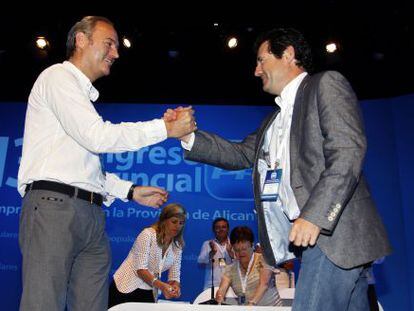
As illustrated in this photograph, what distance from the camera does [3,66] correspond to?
23.0 ft

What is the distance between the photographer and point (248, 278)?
4133 millimetres

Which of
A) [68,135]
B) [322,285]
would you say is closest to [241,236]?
[68,135]

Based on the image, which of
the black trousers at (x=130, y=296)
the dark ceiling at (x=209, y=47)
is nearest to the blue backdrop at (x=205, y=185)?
the dark ceiling at (x=209, y=47)

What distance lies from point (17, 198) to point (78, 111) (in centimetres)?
502

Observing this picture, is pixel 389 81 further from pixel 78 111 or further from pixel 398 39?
pixel 78 111

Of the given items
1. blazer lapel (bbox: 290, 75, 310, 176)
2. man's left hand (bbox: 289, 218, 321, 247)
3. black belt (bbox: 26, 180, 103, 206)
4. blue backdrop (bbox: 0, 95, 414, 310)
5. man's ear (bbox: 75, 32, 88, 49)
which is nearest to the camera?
man's left hand (bbox: 289, 218, 321, 247)

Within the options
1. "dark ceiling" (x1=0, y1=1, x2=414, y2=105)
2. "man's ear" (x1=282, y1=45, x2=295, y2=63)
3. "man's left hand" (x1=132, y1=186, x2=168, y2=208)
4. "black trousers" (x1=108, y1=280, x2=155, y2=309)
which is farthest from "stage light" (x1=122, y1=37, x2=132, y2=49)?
"man's ear" (x1=282, y1=45, x2=295, y2=63)

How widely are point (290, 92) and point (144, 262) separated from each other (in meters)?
2.28

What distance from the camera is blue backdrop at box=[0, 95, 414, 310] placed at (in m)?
6.07

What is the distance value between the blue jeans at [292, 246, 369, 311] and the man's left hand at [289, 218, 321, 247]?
10 centimetres

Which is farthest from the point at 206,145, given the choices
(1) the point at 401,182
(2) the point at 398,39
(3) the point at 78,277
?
(2) the point at 398,39

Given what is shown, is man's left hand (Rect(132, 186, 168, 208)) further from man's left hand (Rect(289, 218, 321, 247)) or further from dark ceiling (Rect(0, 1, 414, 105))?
dark ceiling (Rect(0, 1, 414, 105))

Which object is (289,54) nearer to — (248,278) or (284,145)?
(284,145)

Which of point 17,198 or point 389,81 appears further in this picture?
point 389,81
